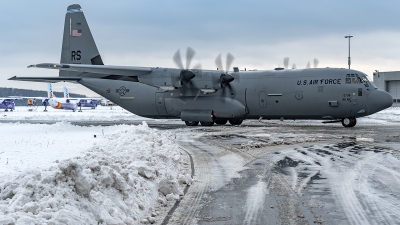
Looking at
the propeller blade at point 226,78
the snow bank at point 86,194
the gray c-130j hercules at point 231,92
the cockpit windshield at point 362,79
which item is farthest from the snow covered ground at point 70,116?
the snow bank at point 86,194

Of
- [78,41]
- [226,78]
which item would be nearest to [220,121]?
[226,78]

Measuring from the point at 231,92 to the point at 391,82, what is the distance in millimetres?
55561

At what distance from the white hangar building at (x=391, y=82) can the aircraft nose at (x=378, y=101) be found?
52.1 meters

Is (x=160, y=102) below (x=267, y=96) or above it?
below

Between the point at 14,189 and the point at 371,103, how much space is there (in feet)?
73.6

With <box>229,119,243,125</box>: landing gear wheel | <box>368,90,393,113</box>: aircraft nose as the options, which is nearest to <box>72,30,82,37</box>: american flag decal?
<box>229,119,243,125</box>: landing gear wheel

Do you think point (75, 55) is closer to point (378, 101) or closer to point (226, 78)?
point (226, 78)

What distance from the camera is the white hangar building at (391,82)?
71312mm

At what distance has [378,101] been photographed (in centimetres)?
2406

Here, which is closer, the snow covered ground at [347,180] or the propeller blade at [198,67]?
the snow covered ground at [347,180]

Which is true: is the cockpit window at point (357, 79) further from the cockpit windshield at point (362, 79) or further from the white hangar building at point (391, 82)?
the white hangar building at point (391, 82)

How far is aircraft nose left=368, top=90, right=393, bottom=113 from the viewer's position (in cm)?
2406

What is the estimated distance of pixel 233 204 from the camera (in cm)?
706

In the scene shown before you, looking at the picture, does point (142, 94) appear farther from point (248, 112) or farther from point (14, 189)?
point (14, 189)
